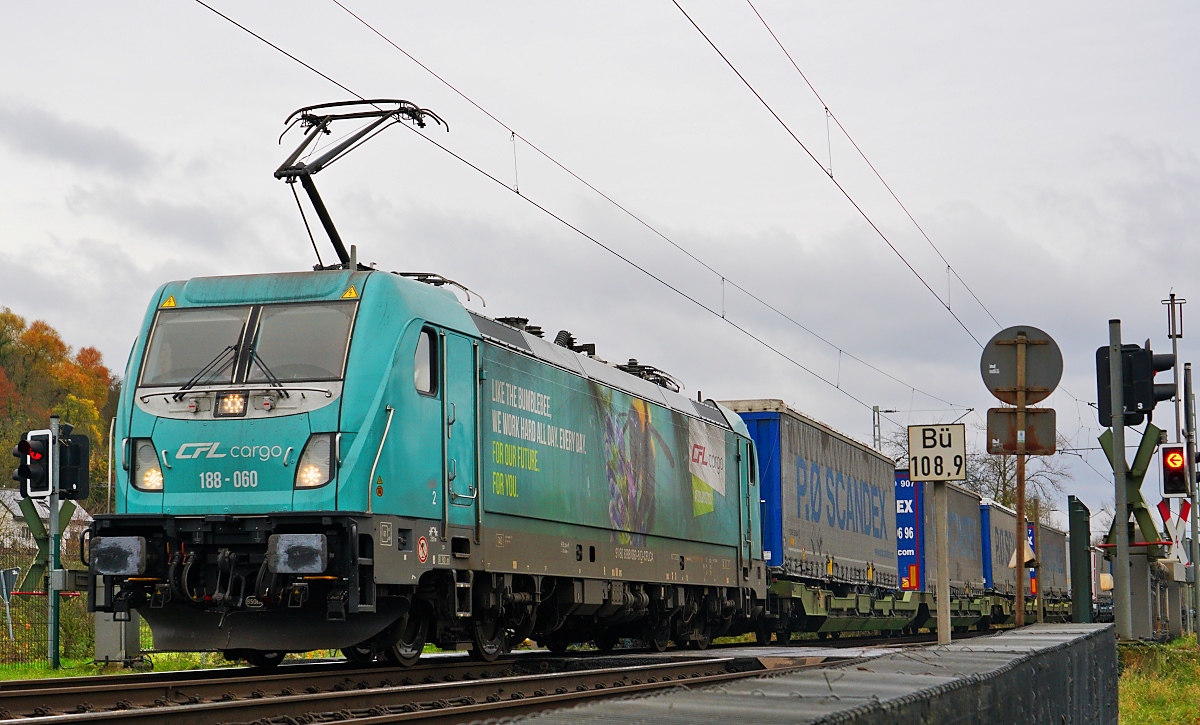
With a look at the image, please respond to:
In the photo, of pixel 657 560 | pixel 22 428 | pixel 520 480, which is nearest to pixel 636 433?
pixel 657 560

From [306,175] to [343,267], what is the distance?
963 millimetres

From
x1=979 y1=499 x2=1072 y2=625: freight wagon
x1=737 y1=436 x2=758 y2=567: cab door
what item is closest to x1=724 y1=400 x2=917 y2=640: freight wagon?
x1=737 y1=436 x2=758 y2=567: cab door

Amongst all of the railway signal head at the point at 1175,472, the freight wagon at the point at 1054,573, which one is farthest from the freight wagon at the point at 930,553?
the railway signal head at the point at 1175,472

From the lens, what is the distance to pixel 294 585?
1132 centimetres

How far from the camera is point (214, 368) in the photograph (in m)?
12.3

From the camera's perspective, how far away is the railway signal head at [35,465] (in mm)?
15719

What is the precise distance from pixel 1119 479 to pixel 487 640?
753 centimetres

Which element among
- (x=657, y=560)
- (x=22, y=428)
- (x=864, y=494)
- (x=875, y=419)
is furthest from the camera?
(x=22, y=428)

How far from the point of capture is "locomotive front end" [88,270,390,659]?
11398 millimetres

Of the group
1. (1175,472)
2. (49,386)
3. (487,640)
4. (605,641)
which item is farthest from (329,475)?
(49,386)

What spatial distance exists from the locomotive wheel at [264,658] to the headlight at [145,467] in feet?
6.81

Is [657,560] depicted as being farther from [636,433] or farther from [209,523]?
[209,523]

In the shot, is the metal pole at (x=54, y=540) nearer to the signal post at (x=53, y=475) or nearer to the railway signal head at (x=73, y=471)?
the signal post at (x=53, y=475)

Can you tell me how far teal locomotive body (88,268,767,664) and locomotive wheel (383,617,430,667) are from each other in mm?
27
